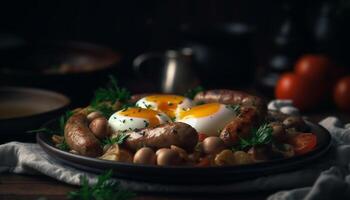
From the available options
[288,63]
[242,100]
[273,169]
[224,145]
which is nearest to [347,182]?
[273,169]

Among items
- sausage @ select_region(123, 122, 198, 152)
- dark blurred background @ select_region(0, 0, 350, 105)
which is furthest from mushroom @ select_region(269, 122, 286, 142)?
dark blurred background @ select_region(0, 0, 350, 105)

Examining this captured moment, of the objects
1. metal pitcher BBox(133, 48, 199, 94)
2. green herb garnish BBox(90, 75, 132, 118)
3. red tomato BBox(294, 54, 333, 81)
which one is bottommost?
metal pitcher BBox(133, 48, 199, 94)

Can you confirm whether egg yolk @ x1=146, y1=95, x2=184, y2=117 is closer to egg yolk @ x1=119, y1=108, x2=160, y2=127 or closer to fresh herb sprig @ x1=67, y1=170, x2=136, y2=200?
egg yolk @ x1=119, y1=108, x2=160, y2=127

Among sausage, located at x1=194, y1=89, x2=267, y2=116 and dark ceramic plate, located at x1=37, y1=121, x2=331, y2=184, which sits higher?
sausage, located at x1=194, y1=89, x2=267, y2=116

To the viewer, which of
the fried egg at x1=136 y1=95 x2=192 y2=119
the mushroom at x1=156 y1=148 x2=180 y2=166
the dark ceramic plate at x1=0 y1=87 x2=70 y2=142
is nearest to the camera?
the mushroom at x1=156 y1=148 x2=180 y2=166

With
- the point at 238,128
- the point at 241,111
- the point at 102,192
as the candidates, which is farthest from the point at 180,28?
the point at 102,192

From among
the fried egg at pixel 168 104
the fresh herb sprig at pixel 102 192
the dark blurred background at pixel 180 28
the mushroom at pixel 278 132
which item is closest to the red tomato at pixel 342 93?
the dark blurred background at pixel 180 28
